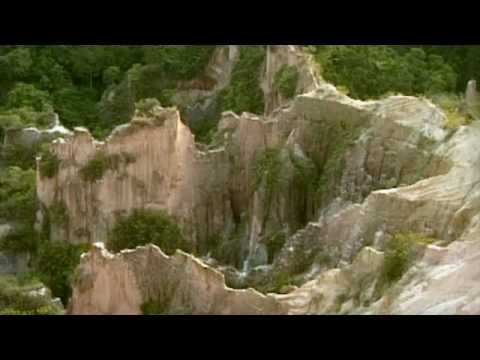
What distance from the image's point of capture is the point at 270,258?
1995cm

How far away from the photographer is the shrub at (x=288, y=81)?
85.0ft

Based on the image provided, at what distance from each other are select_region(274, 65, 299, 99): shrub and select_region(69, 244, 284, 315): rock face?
11.1 metres

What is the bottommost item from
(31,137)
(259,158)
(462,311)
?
(31,137)

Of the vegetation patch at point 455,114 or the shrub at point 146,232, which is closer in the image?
the vegetation patch at point 455,114

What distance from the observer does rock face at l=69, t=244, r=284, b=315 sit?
1506 centimetres

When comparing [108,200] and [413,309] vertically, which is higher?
[413,309]

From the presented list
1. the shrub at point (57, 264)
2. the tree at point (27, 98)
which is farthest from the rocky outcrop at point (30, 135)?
the shrub at point (57, 264)

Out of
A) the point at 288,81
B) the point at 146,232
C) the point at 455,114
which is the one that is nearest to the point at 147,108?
the point at 288,81

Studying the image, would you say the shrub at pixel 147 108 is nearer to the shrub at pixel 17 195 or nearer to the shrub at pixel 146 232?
the shrub at pixel 146 232

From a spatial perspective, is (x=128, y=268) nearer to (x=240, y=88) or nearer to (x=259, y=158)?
(x=259, y=158)

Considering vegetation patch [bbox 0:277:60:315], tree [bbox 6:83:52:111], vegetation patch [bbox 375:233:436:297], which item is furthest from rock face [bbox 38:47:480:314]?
tree [bbox 6:83:52:111]

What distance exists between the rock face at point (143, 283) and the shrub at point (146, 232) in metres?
4.52

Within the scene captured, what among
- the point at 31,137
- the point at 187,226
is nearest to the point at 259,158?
the point at 187,226

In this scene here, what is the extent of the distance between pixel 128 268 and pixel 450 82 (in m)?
16.5
